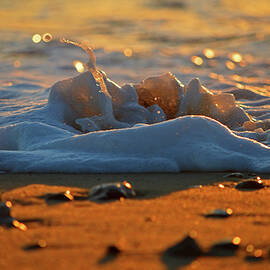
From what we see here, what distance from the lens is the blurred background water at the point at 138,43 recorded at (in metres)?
8.68

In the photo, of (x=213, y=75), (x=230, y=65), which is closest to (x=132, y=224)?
(x=213, y=75)

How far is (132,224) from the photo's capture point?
1817mm

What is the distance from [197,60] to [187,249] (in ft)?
30.0

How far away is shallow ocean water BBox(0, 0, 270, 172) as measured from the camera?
2.97m

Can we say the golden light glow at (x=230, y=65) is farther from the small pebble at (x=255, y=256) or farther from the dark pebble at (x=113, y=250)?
the dark pebble at (x=113, y=250)

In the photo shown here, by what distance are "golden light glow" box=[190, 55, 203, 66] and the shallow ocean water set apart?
0.02m

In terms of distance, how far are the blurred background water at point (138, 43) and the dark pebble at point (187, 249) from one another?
4.19 metres


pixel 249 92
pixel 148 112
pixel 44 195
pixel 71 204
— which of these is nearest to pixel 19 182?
pixel 44 195

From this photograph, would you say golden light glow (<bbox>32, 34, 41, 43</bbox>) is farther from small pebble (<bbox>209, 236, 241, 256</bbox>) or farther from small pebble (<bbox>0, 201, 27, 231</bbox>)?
small pebble (<bbox>209, 236, 241, 256</bbox>)

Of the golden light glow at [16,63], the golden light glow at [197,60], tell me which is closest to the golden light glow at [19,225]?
the golden light glow at [16,63]

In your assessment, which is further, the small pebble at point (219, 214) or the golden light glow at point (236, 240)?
the small pebble at point (219, 214)

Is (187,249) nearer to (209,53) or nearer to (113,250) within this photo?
(113,250)

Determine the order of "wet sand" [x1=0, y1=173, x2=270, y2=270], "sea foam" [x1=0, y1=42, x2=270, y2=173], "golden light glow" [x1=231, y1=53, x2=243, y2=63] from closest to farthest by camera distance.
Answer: "wet sand" [x1=0, y1=173, x2=270, y2=270]
"sea foam" [x1=0, y1=42, x2=270, y2=173]
"golden light glow" [x1=231, y1=53, x2=243, y2=63]

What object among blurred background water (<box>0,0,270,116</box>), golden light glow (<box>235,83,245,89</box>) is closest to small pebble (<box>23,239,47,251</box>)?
blurred background water (<box>0,0,270,116</box>)
